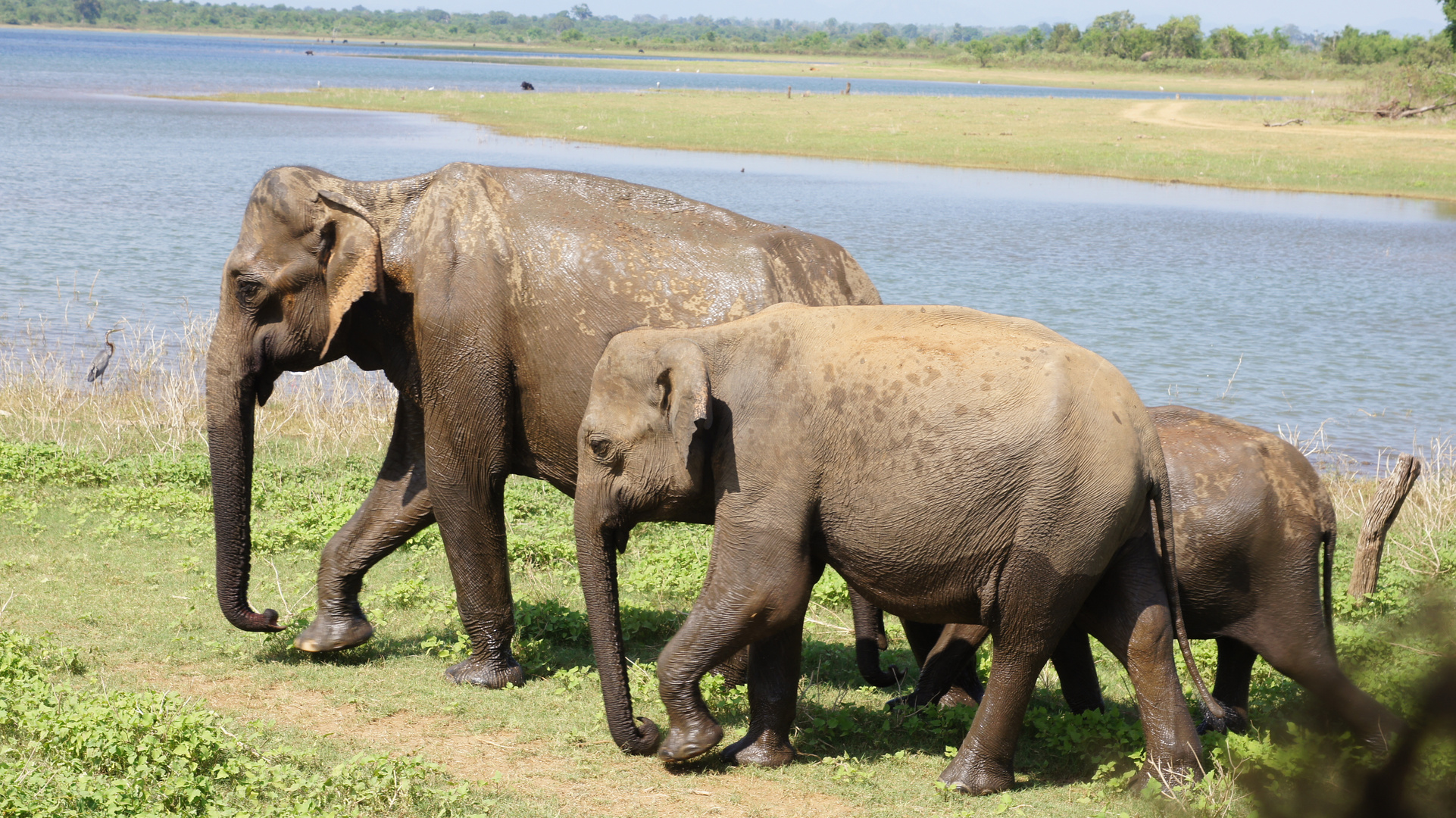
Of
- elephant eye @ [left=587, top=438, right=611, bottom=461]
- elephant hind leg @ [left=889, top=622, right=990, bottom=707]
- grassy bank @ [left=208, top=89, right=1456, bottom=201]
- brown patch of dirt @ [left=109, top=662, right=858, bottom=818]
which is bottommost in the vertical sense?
brown patch of dirt @ [left=109, top=662, right=858, bottom=818]

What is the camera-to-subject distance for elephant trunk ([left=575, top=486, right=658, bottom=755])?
584cm

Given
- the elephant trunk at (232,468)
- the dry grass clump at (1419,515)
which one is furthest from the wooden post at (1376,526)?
the elephant trunk at (232,468)

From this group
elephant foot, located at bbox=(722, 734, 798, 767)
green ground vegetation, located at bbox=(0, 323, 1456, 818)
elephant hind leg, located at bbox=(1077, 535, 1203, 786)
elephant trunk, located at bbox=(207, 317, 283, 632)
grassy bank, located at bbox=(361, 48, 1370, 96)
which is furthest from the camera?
grassy bank, located at bbox=(361, 48, 1370, 96)

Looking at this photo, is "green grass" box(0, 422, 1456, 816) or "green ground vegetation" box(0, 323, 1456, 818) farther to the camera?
"green grass" box(0, 422, 1456, 816)

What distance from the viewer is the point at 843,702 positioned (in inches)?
263

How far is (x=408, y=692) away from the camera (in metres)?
6.67

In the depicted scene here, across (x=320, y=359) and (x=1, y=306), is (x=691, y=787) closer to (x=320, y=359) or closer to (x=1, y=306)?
(x=320, y=359)

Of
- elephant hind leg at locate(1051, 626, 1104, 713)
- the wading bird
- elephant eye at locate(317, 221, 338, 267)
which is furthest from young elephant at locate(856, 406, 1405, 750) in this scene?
the wading bird

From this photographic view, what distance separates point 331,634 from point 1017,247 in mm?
20568

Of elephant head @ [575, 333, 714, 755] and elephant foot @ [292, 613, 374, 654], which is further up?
elephant head @ [575, 333, 714, 755]

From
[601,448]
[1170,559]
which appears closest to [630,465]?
[601,448]

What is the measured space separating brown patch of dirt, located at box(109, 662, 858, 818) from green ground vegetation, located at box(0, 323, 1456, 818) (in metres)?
0.02

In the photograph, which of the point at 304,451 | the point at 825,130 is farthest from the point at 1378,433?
the point at 825,130

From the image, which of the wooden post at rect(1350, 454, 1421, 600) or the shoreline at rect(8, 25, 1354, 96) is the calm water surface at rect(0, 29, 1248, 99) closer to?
the shoreline at rect(8, 25, 1354, 96)
